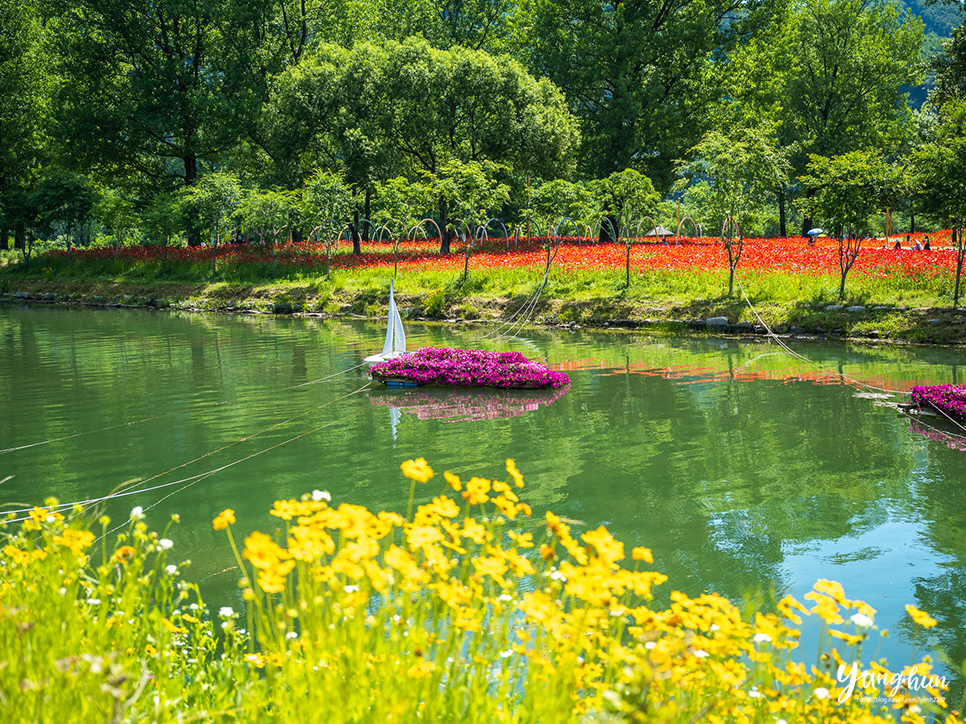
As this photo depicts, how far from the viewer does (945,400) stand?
1173 centimetres

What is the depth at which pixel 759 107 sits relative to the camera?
44656 millimetres

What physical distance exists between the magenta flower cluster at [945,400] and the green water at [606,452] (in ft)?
1.58

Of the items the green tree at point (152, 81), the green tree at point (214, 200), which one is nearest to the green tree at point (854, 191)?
the green tree at point (214, 200)

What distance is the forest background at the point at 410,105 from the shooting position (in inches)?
1432

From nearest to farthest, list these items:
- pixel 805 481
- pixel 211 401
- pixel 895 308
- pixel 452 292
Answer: pixel 805 481
pixel 211 401
pixel 895 308
pixel 452 292

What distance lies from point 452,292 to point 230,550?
880 inches

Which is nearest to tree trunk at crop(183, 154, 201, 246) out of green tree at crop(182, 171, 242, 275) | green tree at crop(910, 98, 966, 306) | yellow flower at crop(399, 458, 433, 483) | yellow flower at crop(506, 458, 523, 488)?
green tree at crop(182, 171, 242, 275)

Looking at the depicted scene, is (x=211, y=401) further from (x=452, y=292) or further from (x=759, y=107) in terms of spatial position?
(x=759, y=107)

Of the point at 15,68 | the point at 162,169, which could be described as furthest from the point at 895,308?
the point at 15,68

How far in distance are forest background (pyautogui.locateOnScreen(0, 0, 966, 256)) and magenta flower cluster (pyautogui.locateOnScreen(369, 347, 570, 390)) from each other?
16100mm

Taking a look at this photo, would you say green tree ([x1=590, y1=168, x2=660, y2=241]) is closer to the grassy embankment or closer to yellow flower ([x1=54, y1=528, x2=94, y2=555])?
the grassy embankment

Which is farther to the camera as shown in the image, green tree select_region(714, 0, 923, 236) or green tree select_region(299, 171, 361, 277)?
green tree select_region(714, 0, 923, 236)

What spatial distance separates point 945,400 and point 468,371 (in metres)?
8.22

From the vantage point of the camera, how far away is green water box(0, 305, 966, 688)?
6910mm
